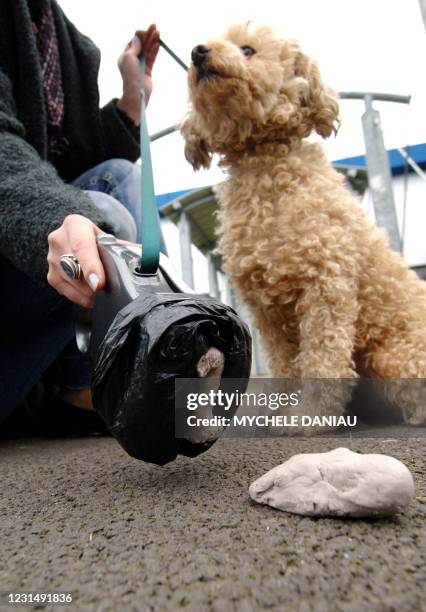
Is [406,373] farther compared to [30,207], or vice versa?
[406,373]

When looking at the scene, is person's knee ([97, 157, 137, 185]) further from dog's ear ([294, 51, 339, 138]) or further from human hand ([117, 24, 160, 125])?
dog's ear ([294, 51, 339, 138])

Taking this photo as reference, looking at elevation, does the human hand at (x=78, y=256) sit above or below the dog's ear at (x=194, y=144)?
below

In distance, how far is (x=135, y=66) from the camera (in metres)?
1.77

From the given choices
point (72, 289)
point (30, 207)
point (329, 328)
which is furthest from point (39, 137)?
point (329, 328)

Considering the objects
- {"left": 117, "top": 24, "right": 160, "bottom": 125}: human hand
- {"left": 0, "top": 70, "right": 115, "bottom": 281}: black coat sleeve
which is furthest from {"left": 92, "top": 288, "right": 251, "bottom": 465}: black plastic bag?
{"left": 117, "top": 24, "right": 160, "bottom": 125}: human hand

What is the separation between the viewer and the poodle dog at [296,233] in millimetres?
1266

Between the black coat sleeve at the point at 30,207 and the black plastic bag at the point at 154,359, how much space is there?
1.13 feet

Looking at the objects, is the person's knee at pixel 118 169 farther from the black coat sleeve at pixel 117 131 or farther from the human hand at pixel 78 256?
the human hand at pixel 78 256

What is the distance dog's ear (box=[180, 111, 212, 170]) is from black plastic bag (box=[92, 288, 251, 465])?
3.21 feet

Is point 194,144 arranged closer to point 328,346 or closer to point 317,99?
point 317,99

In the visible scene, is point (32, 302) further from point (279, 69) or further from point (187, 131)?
point (279, 69)

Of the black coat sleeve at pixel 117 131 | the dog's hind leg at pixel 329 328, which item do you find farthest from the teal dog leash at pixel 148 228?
the black coat sleeve at pixel 117 131

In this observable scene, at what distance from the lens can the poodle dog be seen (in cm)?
127

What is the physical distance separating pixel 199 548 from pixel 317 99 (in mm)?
1335
